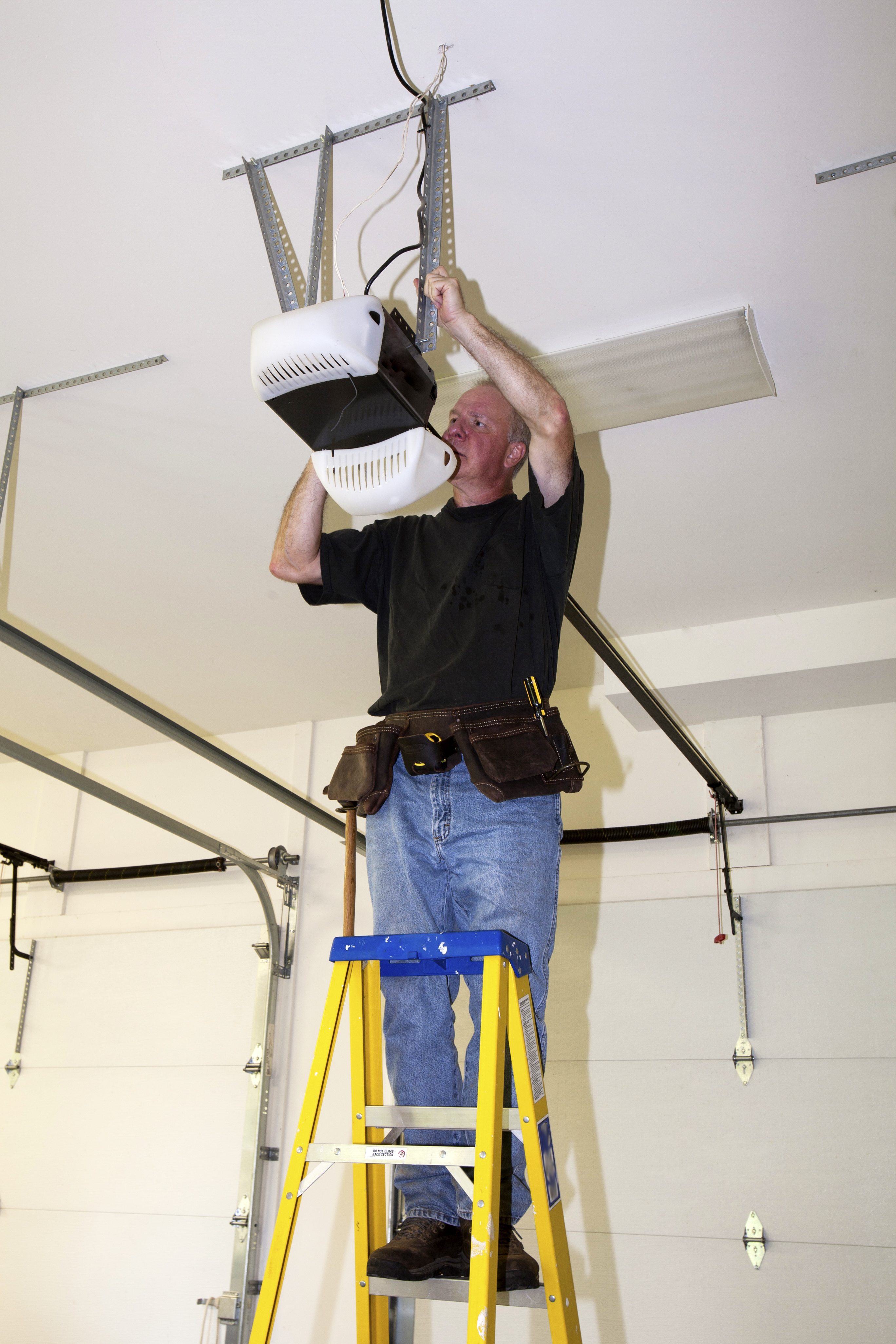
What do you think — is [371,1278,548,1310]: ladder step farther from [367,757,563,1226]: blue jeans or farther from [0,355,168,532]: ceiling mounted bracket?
[0,355,168,532]: ceiling mounted bracket

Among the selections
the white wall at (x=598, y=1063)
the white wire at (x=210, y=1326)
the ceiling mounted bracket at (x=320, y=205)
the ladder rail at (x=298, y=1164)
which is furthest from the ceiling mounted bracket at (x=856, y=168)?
the white wire at (x=210, y=1326)

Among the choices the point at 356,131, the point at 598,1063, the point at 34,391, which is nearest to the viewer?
the point at 356,131

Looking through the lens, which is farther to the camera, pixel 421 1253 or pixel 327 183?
pixel 327 183

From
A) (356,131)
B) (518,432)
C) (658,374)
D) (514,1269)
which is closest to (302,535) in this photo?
(518,432)

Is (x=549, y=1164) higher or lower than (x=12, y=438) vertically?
lower

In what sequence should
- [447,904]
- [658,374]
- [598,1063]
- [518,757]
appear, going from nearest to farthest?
[518,757] → [447,904] → [658,374] → [598,1063]

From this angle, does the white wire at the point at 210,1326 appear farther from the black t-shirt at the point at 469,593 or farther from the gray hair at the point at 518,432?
the gray hair at the point at 518,432

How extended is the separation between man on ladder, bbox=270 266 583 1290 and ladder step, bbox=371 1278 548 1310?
0.06ft

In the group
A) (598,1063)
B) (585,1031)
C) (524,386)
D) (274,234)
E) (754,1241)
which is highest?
(274,234)

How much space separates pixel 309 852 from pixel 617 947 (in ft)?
5.38

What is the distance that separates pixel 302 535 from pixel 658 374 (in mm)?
1353

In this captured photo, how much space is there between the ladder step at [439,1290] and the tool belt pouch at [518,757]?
80cm

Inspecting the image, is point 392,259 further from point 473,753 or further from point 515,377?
point 473,753

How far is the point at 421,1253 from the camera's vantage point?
5.62ft
